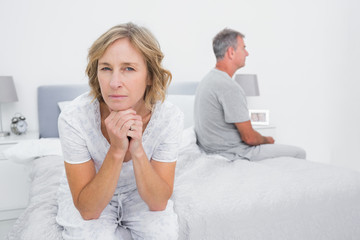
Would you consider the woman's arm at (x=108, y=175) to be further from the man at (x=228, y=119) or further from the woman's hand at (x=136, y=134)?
the man at (x=228, y=119)

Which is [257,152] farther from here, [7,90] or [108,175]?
[7,90]

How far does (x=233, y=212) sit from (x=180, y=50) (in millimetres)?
2175

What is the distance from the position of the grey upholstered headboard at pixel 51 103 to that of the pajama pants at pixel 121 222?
1.49 m

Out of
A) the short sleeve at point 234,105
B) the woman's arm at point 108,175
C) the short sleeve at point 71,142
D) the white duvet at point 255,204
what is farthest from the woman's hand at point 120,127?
the short sleeve at point 234,105

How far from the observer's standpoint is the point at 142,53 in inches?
36.0

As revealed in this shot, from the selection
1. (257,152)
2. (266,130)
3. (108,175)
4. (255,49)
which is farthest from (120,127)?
(255,49)

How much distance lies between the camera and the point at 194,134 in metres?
2.07

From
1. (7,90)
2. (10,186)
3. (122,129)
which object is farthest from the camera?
(7,90)

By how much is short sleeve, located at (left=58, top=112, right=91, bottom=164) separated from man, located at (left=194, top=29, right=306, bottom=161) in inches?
41.3

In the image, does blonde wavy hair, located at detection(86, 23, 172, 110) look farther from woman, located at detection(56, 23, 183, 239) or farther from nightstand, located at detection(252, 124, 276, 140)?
nightstand, located at detection(252, 124, 276, 140)

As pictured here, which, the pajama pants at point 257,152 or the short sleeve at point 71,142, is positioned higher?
the short sleeve at point 71,142

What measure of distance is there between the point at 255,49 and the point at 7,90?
2.46 m

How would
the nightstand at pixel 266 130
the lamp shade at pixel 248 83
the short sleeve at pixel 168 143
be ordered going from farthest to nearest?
the lamp shade at pixel 248 83 → the nightstand at pixel 266 130 → the short sleeve at pixel 168 143

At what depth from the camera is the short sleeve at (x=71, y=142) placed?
92 cm
